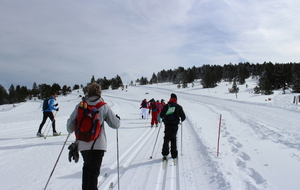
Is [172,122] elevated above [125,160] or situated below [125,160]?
above

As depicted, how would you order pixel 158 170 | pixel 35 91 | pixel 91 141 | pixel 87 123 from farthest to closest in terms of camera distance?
pixel 35 91, pixel 158 170, pixel 91 141, pixel 87 123

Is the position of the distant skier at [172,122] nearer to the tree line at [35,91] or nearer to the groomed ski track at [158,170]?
the groomed ski track at [158,170]

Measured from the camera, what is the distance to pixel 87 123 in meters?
2.66

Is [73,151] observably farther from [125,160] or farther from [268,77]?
[268,77]

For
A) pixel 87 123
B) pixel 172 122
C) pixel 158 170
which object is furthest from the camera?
pixel 172 122

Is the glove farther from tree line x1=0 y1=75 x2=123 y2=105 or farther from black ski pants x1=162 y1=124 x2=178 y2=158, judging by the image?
tree line x1=0 y1=75 x2=123 y2=105

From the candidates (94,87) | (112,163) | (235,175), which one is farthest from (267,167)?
(94,87)

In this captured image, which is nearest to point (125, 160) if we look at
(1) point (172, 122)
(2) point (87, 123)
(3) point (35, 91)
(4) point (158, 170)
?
(4) point (158, 170)

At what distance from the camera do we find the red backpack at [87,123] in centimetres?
267

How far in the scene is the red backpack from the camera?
8.75ft

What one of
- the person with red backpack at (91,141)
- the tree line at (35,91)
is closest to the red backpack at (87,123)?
the person with red backpack at (91,141)

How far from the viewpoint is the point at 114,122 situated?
3066 millimetres

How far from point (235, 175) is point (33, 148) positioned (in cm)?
651

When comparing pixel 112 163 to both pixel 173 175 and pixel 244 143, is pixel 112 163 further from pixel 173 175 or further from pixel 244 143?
pixel 244 143
